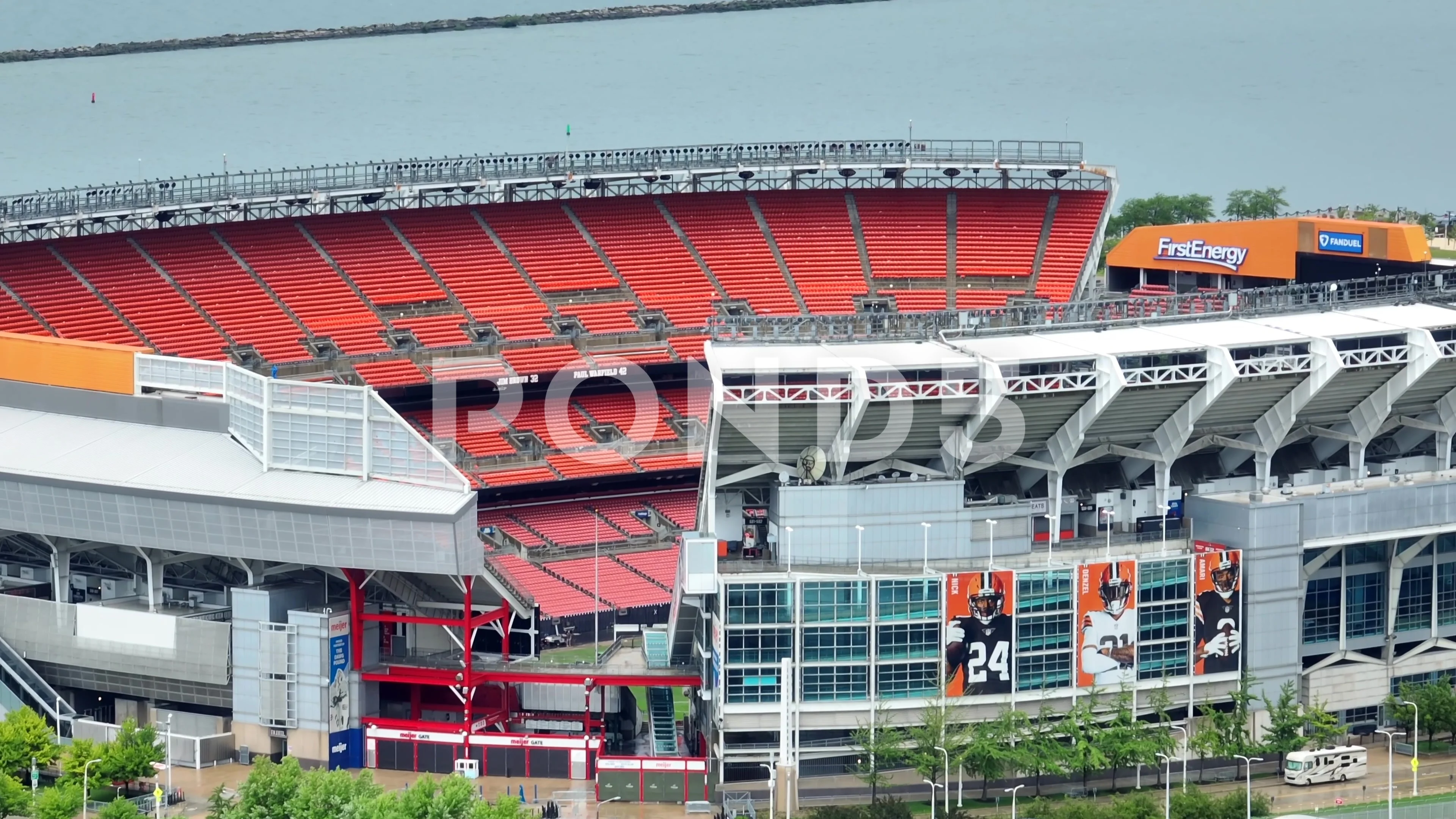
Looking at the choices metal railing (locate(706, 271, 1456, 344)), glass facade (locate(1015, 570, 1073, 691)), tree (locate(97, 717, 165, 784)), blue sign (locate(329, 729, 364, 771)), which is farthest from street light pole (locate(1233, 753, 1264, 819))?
tree (locate(97, 717, 165, 784))

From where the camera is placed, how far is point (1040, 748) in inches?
3071

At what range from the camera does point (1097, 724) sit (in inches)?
3142

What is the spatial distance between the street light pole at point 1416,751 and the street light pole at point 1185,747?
7.58m

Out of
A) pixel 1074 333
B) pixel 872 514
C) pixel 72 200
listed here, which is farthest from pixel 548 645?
pixel 72 200

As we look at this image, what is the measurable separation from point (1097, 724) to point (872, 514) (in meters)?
10.6

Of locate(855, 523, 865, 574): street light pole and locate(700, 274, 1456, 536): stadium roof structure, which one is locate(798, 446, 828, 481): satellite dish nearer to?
locate(700, 274, 1456, 536): stadium roof structure

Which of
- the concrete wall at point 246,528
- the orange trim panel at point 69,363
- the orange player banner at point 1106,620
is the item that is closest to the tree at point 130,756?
the concrete wall at point 246,528

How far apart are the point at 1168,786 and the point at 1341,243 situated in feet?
96.0

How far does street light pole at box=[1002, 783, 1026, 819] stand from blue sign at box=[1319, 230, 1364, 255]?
94.9 feet

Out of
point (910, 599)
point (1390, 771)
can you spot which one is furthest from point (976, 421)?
point (1390, 771)

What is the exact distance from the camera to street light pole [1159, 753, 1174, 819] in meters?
74.8

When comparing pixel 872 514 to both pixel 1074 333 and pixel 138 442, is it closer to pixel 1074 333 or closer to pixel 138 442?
pixel 1074 333

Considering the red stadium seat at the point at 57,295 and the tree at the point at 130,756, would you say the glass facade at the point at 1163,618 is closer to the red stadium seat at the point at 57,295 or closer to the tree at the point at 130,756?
the tree at the point at 130,756

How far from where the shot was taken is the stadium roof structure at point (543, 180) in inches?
4306
